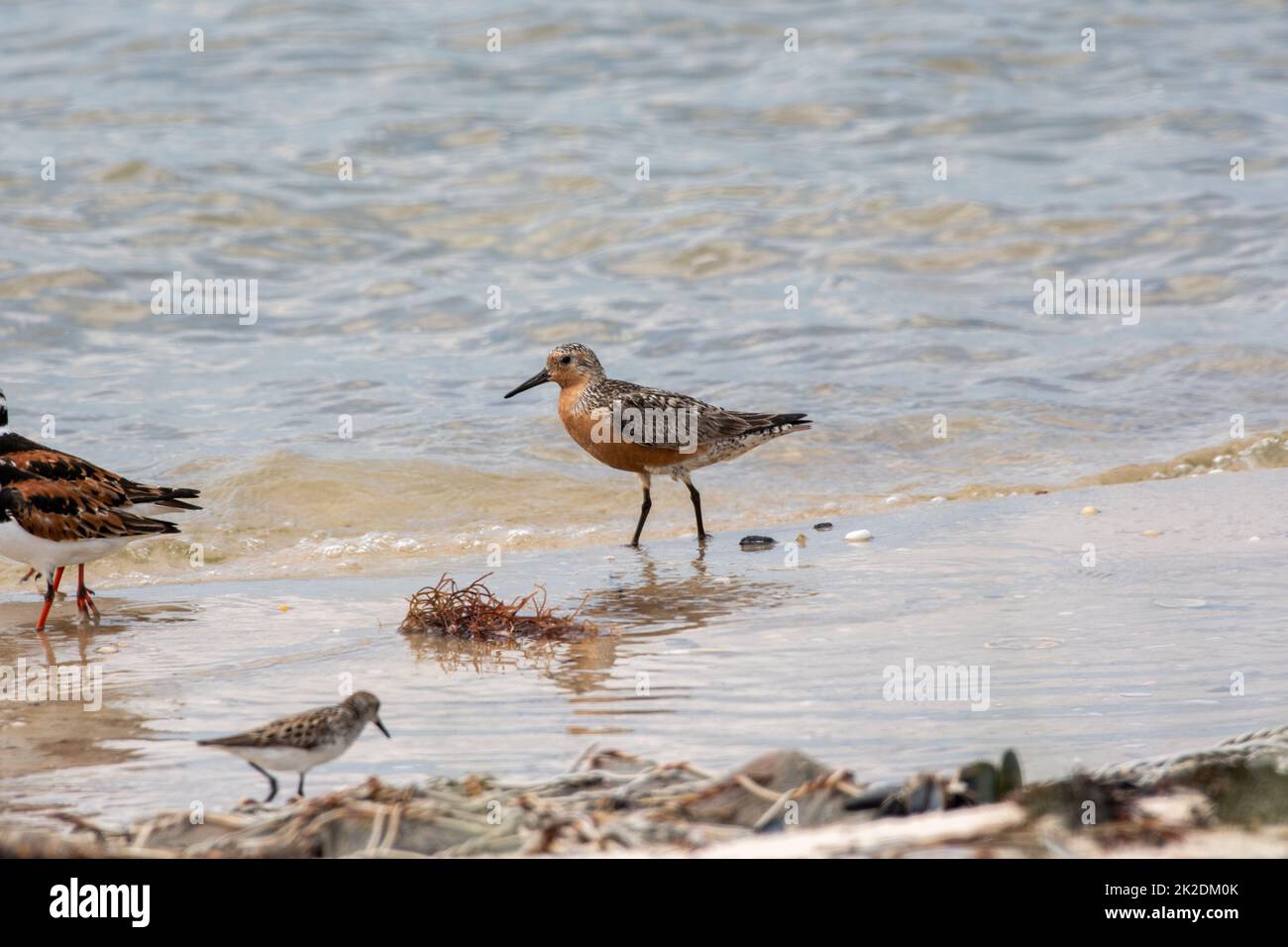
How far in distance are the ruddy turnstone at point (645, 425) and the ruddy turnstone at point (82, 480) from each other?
220 cm

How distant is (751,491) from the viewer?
10992mm

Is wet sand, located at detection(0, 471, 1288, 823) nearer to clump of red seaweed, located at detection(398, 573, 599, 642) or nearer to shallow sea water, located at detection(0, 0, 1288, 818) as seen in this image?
shallow sea water, located at detection(0, 0, 1288, 818)

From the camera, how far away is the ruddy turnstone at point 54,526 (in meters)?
7.86

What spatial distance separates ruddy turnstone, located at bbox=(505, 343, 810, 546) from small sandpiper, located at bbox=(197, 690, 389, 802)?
450 cm

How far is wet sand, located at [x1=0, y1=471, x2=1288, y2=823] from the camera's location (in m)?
5.42

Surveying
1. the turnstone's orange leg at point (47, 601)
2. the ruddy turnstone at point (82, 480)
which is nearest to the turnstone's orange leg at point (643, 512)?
the ruddy turnstone at point (82, 480)

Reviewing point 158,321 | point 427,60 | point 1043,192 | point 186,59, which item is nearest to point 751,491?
point 158,321

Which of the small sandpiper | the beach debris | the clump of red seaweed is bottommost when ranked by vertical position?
the beach debris

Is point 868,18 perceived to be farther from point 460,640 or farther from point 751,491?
point 460,640

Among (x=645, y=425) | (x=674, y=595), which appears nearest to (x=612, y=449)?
(x=645, y=425)

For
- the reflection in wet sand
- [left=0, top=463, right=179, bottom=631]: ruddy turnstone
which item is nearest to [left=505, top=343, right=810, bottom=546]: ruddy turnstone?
the reflection in wet sand

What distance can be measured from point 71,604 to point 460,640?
9.19 feet

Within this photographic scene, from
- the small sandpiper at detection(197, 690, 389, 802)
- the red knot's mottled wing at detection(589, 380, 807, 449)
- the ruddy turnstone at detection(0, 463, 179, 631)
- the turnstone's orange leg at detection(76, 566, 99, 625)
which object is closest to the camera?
the small sandpiper at detection(197, 690, 389, 802)

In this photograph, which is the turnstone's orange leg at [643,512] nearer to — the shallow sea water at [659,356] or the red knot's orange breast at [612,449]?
the red knot's orange breast at [612,449]
